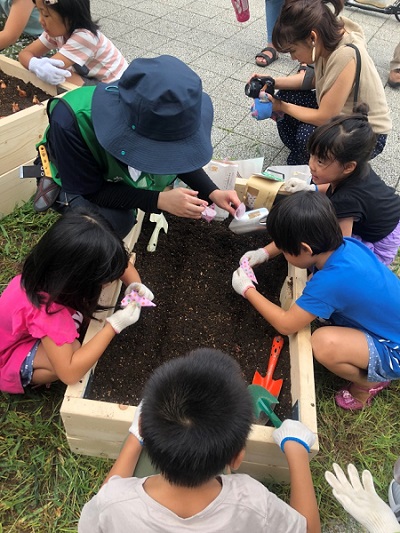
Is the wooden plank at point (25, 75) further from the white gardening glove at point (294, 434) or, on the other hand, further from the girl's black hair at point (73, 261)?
the white gardening glove at point (294, 434)

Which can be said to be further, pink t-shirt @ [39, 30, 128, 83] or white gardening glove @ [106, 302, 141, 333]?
pink t-shirt @ [39, 30, 128, 83]

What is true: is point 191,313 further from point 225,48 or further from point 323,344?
point 225,48

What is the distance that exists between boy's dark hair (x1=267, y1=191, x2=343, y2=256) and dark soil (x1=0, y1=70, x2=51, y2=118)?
1.90 metres

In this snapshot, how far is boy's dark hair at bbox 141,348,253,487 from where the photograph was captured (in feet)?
2.79

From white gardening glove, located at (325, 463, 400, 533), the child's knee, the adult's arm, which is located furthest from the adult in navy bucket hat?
the adult's arm

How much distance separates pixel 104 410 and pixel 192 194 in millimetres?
931

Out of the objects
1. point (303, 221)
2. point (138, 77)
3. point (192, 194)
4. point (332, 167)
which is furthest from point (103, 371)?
point (332, 167)

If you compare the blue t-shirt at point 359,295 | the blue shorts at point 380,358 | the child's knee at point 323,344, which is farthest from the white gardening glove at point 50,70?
the blue shorts at point 380,358

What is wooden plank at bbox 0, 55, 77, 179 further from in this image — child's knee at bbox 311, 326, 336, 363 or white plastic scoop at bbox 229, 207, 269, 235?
child's knee at bbox 311, 326, 336, 363

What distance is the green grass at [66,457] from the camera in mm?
1487

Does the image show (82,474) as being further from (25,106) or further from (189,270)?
(25,106)

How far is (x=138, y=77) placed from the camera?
4.34ft

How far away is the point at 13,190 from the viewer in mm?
2434

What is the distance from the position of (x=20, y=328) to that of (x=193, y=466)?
35.9 inches
